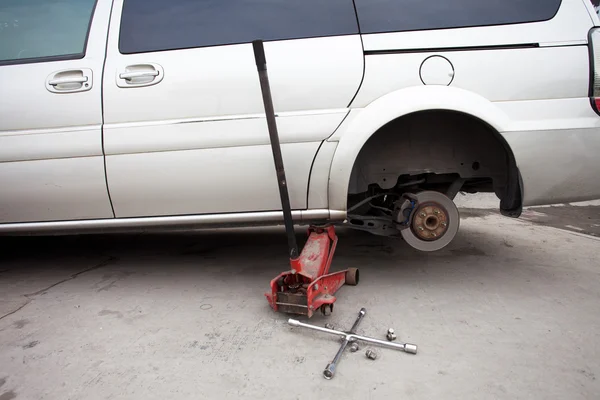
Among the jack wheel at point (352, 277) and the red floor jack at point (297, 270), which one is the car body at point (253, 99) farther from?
the jack wheel at point (352, 277)

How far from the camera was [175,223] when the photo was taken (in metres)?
2.04

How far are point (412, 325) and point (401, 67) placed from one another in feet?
4.14

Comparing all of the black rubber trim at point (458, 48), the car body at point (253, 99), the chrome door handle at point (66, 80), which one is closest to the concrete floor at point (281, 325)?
the car body at point (253, 99)

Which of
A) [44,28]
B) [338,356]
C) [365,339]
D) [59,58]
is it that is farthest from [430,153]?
[44,28]

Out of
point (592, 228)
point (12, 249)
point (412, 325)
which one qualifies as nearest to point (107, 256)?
point (12, 249)

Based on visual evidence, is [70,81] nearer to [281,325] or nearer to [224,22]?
[224,22]

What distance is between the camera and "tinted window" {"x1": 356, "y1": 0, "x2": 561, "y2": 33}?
1.82 meters

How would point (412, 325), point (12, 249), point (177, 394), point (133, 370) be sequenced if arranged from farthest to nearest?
1. point (12, 249)
2. point (412, 325)
3. point (133, 370)
4. point (177, 394)

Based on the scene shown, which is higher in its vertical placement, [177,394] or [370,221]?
[370,221]

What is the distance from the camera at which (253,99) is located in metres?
1.88

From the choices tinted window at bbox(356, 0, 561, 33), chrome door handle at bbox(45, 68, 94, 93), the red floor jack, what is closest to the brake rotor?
the red floor jack

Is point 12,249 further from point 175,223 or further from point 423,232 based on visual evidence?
point 423,232

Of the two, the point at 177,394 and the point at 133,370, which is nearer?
the point at 177,394

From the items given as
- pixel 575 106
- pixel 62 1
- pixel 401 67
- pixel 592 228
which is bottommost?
pixel 592 228
